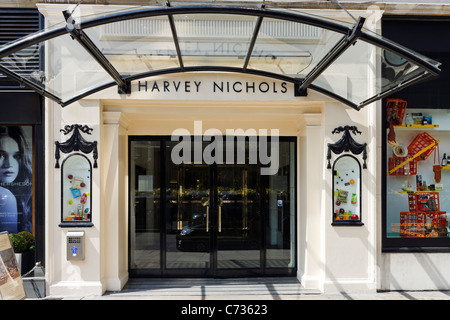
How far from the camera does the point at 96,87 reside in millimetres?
5328

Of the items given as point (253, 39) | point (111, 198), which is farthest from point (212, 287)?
point (253, 39)

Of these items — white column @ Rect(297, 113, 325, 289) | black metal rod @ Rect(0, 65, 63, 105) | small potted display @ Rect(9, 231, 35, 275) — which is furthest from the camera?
white column @ Rect(297, 113, 325, 289)

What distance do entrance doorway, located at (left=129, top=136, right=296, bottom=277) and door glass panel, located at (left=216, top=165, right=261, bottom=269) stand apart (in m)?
0.02

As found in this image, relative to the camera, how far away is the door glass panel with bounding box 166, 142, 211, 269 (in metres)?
6.52

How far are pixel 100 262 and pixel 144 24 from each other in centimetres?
383

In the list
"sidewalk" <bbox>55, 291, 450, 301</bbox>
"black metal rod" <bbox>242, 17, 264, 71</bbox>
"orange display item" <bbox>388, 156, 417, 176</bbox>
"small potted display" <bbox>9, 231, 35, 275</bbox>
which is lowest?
"sidewalk" <bbox>55, 291, 450, 301</bbox>

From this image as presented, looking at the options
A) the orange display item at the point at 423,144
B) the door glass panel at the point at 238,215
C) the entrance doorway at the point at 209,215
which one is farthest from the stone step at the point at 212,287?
the orange display item at the point at 423,144

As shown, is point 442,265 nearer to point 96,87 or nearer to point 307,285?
point 307,285

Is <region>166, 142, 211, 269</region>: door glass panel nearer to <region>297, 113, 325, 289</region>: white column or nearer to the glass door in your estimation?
the glass door

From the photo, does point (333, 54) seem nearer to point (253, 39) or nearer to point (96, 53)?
point (253, 39)

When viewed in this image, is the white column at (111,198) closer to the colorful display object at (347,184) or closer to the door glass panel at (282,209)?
the door glass panel at (282,209)

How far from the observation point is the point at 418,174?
621cm

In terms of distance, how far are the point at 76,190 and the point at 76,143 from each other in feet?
2.56
